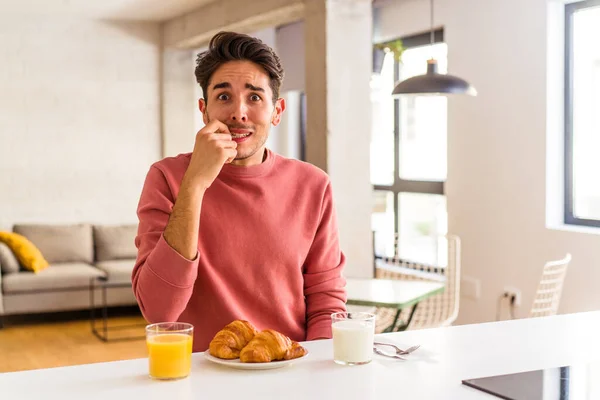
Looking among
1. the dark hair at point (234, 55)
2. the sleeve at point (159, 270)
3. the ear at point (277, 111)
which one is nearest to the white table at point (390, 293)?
the ear at point (277, 111)

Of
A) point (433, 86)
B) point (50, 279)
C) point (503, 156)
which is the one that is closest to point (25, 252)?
point (50, 279)

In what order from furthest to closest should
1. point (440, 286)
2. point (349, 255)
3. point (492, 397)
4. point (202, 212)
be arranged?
1. point (349, 255)
2. point (440, 286)
3. point (202, 212)
4. point (492, 397)

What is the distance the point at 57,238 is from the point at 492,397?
19.3ft

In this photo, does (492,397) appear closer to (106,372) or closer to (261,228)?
(106,372)

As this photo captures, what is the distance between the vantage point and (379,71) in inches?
249

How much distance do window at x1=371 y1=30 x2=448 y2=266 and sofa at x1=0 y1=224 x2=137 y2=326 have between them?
215 cm

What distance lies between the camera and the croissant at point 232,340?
1361 millimetres

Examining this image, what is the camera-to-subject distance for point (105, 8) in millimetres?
6473

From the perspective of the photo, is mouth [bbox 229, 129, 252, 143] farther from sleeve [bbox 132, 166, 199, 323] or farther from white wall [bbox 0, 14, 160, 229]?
white wall [bbox 0, 14, 160, 229]

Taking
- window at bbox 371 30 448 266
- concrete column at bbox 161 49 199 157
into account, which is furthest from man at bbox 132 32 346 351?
concrete column at bbox 161 49 199 157

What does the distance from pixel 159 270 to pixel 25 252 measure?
4.97 m

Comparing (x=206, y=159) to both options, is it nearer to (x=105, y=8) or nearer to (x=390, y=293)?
(x=390, y=293)

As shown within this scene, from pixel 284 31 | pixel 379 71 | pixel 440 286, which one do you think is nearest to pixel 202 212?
pixel 440 286

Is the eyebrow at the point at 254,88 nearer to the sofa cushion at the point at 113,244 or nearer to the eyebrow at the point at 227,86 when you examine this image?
the eyebrow at the point at 227,86
